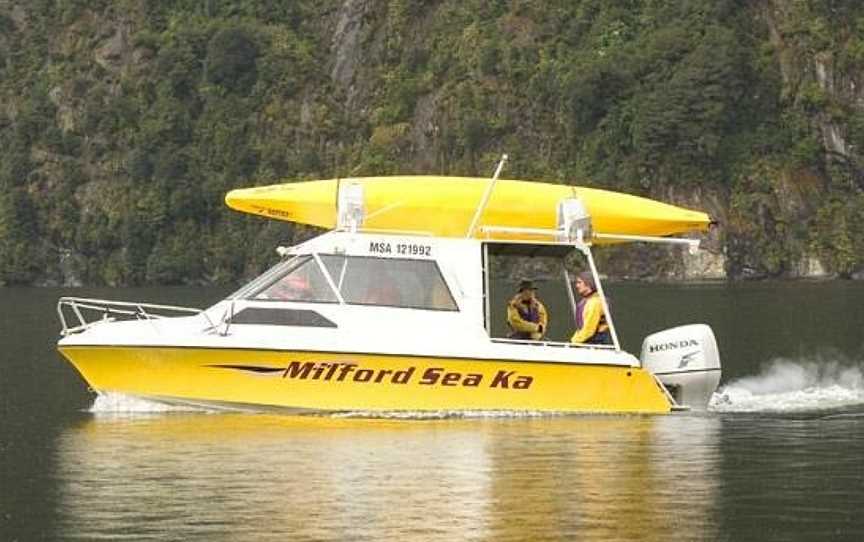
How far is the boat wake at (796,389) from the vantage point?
3159 centimetres

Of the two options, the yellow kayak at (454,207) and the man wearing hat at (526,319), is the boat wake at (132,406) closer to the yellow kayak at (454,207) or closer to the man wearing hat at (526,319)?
the yellow kayak at (454,207)

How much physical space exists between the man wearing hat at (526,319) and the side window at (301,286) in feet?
9.31

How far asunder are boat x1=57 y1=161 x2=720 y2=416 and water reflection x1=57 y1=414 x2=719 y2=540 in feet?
1.51

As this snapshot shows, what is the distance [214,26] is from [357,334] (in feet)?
422

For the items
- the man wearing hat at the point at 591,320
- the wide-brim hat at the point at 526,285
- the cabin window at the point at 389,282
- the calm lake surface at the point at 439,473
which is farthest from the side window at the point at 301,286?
the man wearing hat at the point at 591,320

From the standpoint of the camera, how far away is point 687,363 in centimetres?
3039

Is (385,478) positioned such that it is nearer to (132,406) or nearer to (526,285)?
(132,406)

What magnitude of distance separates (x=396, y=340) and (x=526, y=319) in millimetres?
2531

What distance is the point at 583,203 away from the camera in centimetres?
3103

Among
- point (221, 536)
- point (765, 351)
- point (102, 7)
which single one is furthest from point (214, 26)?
point (221, 536)

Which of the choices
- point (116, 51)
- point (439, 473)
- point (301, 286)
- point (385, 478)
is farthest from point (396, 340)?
point (116, 51)

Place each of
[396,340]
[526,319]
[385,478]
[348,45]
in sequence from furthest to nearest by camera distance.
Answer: [348,45]
[526,319]
[396,340]
[385,478]

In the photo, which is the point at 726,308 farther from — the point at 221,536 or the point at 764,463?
the point at 221,536

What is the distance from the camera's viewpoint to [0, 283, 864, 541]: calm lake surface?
20828mm
